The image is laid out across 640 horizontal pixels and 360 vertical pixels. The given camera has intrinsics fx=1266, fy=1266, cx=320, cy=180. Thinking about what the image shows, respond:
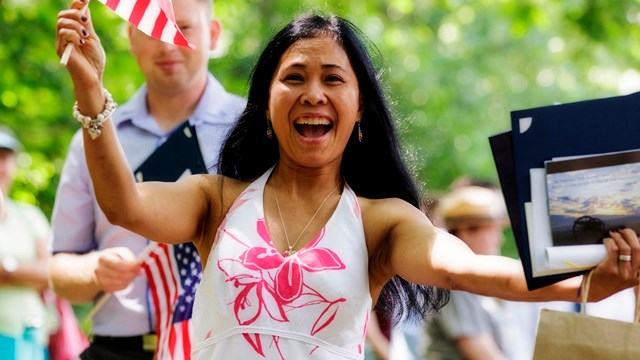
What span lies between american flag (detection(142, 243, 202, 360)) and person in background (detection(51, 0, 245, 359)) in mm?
138

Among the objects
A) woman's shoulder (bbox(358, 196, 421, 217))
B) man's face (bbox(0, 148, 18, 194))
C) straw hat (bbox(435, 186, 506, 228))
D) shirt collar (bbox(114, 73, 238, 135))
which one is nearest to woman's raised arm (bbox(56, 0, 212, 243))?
woman's shoulder (bbox(358, 196, 421, 217))

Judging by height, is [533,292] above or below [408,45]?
below

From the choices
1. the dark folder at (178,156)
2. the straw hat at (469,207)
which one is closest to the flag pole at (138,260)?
the dark folder at (178,156)

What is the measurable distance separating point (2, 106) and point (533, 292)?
293 inches

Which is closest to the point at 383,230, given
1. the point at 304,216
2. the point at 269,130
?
the point at 304,216

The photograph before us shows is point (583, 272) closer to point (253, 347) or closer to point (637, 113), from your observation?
point (637, 113)

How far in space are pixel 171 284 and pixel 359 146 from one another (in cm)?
111

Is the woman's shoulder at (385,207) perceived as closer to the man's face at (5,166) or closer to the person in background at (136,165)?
the person in background at (136,165)

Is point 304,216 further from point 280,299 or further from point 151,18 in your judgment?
point 151,18

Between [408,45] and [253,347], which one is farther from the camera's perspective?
[408,45]

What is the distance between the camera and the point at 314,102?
12.2 ft

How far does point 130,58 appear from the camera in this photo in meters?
11.0

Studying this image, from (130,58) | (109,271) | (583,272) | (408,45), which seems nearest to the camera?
(583,272)

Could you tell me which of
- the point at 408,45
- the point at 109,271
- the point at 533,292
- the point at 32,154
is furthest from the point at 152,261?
the point at 408,45
